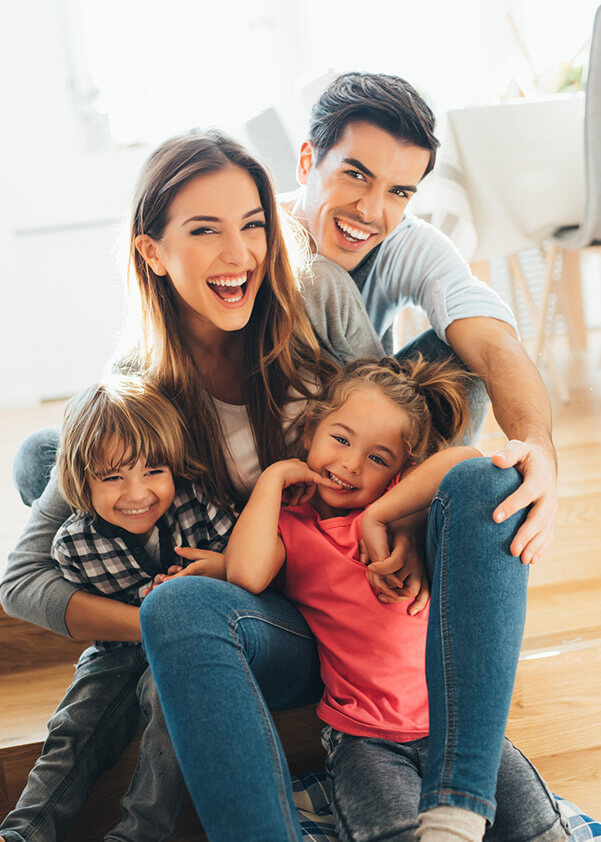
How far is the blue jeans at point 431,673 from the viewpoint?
29.0 inches


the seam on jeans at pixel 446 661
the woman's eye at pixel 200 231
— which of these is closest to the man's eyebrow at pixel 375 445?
the seam on jeans at pixel 446 661

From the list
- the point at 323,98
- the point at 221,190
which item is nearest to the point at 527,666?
the point at 221,190

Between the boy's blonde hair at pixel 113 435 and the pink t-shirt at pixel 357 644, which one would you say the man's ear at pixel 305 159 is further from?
the pink t-shirt at pixel 357 644

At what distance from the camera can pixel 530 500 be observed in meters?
0.84

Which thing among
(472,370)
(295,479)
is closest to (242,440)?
(295,479)

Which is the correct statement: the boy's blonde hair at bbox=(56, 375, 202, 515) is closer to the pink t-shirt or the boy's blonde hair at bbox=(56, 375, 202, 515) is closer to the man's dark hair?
the pink t-shirt

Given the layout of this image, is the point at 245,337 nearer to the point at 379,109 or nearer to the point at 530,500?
the point at 379,109

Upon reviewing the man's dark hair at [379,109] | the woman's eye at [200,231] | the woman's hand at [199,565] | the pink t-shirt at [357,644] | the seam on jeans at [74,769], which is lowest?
the seam on jeans at [74,769]

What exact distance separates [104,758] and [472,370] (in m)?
0.76

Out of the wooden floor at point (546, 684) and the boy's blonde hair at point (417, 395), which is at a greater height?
the boy's blonde hair at point (417, 395)

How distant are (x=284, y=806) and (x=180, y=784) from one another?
0.24 m

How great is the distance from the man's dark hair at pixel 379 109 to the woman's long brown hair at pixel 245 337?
23 centimetres

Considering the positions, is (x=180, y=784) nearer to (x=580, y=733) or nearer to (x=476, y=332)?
→ (x=580, y=733)

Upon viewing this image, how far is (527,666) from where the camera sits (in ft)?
4.04
